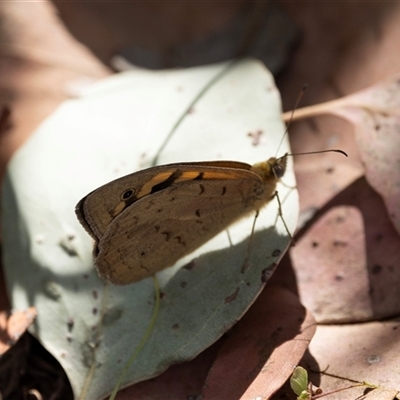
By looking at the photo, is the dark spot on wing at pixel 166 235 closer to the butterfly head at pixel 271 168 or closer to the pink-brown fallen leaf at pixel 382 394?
the butterfly head at pixel 271 168

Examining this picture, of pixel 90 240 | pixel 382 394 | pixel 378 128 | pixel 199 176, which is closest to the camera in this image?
pixel 382 394

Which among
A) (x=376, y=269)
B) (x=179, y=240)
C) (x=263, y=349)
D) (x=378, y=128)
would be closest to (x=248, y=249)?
(x=179, y=240)

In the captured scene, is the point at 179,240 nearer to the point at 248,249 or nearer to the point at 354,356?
the point at 248,249

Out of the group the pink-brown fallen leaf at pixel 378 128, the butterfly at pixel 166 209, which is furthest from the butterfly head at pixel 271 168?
the pink-brown fallen leaf at pixel 378 128

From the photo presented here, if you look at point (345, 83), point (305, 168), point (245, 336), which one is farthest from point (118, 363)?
point (345, 83)

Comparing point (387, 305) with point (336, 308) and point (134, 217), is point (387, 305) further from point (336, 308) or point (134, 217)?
point (134, 217)

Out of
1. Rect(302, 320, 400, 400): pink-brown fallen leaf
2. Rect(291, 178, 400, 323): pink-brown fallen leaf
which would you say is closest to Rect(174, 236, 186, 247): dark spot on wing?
Rect(291, 178, 400, 323): pink-brown fallen leaf

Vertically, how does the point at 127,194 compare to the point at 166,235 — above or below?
above
